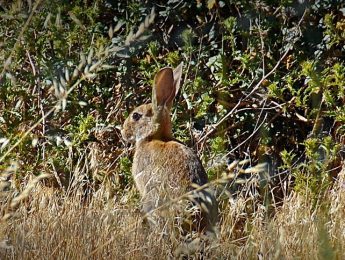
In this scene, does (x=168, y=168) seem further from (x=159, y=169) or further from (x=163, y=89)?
(x=163, y=89)

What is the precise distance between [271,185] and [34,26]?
2141mm

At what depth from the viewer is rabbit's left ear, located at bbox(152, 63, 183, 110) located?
5.80m

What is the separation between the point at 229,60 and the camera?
6.56 m

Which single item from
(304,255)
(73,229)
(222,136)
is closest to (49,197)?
(73,229)

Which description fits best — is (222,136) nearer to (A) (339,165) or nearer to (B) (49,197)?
(A) (339,165)

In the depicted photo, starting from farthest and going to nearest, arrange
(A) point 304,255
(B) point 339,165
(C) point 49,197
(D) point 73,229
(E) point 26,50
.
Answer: (E) point 26,50
(B) point 339,165
(C) point 49,197
(D) point 73,229
(A) point 304,255

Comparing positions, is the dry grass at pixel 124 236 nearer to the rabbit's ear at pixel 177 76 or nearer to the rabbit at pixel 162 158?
the rabbit at pixel 162 158

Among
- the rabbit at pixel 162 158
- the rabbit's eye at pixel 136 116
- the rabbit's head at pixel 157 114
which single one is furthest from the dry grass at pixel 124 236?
the rabbit's eye at pixel 136 116

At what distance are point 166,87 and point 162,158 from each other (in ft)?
2.28

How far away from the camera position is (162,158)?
5.39 metres

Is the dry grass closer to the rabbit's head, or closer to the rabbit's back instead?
the rabbit's back

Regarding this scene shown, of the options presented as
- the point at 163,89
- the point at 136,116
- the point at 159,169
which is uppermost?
the point at 163,89

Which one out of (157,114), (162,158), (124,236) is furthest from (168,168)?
(124,236)

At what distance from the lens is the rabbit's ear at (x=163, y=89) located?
5.78 m
